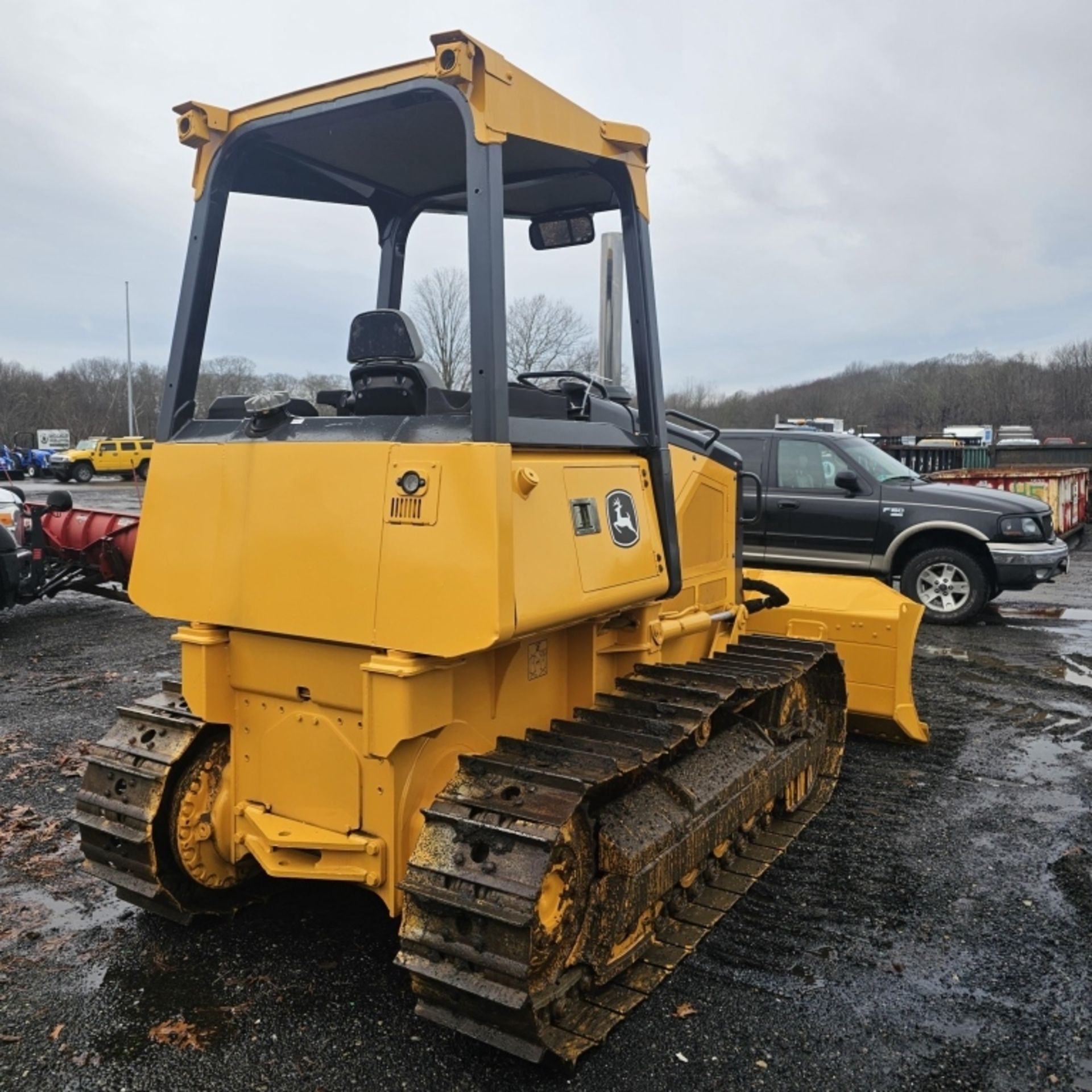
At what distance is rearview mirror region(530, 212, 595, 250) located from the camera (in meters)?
4.46

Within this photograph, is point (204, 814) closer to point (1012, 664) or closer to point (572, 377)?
point (572, 377)

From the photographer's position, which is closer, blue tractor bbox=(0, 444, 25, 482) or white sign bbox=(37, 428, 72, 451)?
blue tractor bbox=(0, 444, 25, 482)

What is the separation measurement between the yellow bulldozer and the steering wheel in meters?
0.01

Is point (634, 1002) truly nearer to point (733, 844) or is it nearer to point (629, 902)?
point (629, 902)

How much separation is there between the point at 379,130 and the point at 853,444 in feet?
26.8

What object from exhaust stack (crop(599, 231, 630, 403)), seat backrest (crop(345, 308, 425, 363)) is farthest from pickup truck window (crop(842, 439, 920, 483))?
seat backrest (crop(345, 308, 425, 363))

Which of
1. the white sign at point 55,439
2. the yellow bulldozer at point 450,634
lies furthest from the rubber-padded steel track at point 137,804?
the white sign at point 55,439

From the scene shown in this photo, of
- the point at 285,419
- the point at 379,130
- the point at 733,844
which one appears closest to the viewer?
the point at 285,419

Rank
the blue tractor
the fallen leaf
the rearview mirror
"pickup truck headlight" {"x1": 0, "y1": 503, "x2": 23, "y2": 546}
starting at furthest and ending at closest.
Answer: the blue tractor < "pickup truck headlight" {"x1": 0, "y1": 503, "x2": 23, "y2": 546} < the rearview mirror < the fallen leaf

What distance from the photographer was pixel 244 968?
3543 millimetres

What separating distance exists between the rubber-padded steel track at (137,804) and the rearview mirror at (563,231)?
2.63 m

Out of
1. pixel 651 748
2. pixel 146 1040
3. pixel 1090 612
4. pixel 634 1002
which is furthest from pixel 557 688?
pixel 1090 612

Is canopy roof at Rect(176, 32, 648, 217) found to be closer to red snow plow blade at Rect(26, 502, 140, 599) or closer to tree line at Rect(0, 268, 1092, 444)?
red snow plow blade at Rect(26, 502, 140, 599)

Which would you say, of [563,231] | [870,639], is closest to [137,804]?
[563,231]
